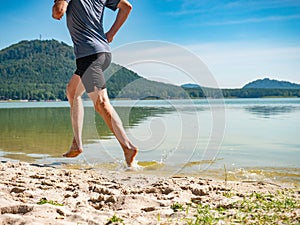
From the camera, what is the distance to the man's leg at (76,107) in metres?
4.43

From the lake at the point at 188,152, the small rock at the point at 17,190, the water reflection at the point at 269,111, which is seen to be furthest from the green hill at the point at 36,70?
the small rock at the point at 17,190

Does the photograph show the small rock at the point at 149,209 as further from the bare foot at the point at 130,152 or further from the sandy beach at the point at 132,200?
the bare foot at the point at 130,152

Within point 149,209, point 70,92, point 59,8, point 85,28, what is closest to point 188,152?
point 70,92

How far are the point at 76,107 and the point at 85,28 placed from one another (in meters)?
0.97

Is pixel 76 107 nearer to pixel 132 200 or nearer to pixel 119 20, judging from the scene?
pixel 119 20

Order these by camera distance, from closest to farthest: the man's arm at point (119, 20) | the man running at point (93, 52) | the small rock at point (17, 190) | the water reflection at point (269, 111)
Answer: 1. the small rock at point (17, 190)
2. the man running at point (93, 52)
3. the man's arm at point (119, 20)
4. the water reflection at point (269, 111)

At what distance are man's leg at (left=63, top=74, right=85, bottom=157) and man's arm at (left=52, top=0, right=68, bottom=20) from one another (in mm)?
704

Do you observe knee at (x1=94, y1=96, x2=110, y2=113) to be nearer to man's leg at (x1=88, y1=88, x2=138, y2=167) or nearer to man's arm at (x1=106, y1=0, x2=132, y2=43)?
man's leg at (x1=88, y1=88, x2=138, y2=167)

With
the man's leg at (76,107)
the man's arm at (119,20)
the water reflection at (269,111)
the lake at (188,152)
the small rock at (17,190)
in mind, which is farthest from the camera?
the water reflection at (269,111)

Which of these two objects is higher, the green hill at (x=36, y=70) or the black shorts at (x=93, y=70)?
the green hill at (x=36, y=70)

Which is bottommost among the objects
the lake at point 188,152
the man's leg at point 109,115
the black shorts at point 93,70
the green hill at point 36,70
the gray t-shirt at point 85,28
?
the lake at point 188,152

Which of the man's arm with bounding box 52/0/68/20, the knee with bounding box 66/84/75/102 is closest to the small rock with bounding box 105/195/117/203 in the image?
the knee with bounding box 66/84/75/102

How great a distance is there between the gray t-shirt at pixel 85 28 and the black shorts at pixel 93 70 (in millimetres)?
53

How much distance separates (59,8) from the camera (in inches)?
155
